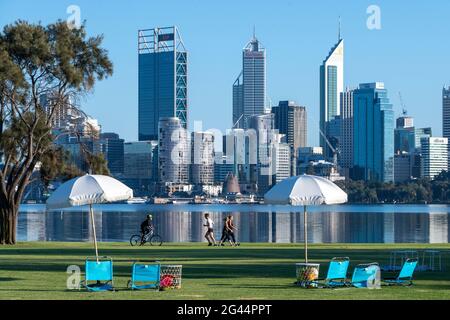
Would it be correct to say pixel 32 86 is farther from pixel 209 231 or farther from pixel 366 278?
pixel 366 278

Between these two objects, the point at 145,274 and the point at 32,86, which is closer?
the point at 145,274

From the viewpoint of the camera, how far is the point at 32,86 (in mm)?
44906

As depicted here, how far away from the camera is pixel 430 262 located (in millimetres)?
29000

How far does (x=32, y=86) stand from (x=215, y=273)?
70.5 feet

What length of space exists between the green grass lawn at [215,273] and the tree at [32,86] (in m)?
5.89

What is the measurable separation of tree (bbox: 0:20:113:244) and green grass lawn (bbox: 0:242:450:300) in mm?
5890

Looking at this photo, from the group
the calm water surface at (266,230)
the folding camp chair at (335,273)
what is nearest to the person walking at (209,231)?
the folding camp chair at (335,273)

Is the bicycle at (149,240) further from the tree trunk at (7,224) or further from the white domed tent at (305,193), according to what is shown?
the white domed tent at (305,193)

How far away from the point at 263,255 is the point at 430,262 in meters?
6.61

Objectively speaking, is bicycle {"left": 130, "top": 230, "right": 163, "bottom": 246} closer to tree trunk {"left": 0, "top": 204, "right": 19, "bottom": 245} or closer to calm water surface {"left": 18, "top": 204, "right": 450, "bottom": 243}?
tree trunk {"left": 0, "top": 204, "right": 19, "bottom": 245}

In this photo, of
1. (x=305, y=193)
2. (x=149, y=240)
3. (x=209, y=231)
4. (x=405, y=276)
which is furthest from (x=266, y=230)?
(x=405, y=276)

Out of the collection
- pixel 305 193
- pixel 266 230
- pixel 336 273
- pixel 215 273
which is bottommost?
pixel 266 230
